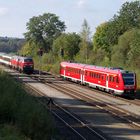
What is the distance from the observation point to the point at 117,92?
41.2 meters

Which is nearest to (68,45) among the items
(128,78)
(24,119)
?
(128,78)

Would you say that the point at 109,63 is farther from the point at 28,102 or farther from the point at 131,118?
the point at 28,102

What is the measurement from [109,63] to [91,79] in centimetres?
1682

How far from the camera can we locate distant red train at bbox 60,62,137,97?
132 ft

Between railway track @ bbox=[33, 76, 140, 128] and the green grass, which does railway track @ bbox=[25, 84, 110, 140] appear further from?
the green grass

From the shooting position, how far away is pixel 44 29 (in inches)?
5384

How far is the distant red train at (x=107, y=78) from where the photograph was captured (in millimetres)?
40384

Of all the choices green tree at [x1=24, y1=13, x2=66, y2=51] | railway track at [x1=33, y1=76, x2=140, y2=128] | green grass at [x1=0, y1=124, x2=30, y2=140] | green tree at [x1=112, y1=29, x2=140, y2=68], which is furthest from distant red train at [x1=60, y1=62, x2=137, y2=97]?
green tree at [x1=24, y1=13, x2=66, y2=51]

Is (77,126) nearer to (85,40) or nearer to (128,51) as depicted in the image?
(128,51)

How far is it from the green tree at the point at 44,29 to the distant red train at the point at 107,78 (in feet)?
255

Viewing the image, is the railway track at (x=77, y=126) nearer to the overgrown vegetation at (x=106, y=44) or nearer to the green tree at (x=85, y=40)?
the overgrown vegetation at (x=106, y=44)

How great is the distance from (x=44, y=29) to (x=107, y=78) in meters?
94.9

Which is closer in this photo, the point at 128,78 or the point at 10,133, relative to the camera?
the point at 10,133

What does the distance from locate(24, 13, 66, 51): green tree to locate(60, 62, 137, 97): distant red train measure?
77.7 meters
